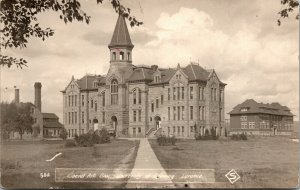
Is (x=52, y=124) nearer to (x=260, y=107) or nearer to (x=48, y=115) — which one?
(x=48, y=115)

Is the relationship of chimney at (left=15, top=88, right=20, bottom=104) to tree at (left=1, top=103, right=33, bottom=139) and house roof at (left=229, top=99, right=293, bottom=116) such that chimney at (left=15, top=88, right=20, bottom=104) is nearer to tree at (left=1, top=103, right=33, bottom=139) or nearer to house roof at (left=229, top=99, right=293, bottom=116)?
tree at (left=1, top=103, right=33, bottom=139)

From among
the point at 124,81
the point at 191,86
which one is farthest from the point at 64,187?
the point at 124,81

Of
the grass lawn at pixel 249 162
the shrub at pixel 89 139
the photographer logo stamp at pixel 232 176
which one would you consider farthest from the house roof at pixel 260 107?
the shrub at pixel 89 139

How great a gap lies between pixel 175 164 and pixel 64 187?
340 cm

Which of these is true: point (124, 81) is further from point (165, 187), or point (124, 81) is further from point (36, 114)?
point (165, 187)

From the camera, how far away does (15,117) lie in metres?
15.8

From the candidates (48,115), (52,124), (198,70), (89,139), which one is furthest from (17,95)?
(198,70)

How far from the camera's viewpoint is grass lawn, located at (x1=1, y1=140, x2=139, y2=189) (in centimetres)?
1268

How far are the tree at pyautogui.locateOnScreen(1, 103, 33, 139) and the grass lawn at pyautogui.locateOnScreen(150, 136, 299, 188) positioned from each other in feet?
17.0

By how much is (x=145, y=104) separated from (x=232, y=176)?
679 inches

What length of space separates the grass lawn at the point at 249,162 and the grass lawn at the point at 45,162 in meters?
1.63

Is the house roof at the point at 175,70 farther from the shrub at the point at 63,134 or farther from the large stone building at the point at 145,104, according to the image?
the shrub at the point at 63,134

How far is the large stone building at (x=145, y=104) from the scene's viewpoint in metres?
20.9

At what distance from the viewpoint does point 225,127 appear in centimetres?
2439
